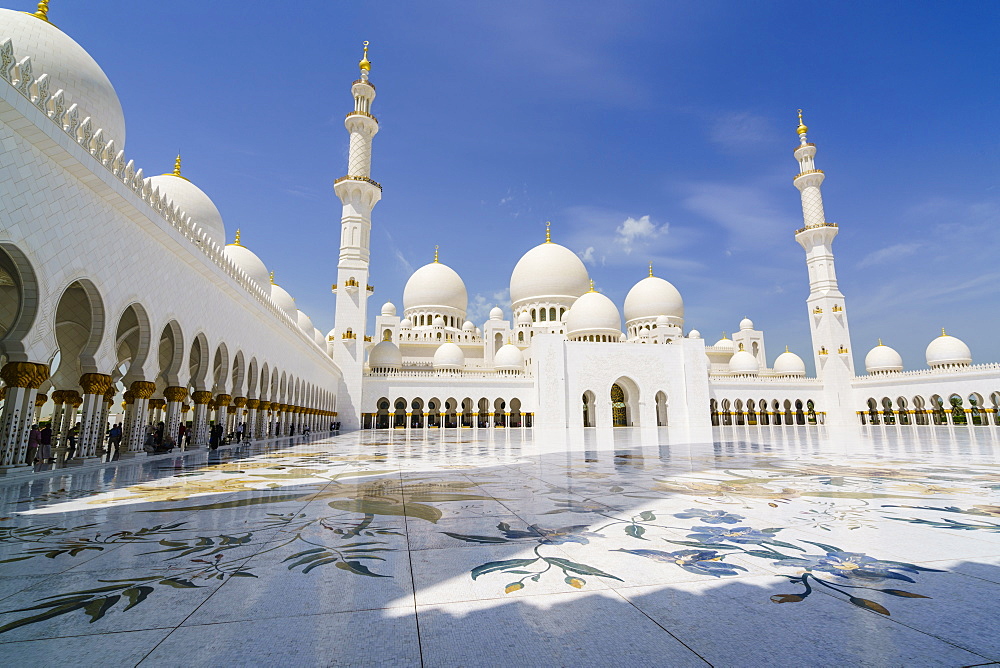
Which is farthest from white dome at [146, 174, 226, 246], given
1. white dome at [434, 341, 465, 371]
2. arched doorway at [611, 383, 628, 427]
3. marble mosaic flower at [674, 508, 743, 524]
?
arched doorway at [611, 383, 628, 427]

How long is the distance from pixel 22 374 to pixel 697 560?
24.3 feet

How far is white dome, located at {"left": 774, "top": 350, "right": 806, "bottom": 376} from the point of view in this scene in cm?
3491

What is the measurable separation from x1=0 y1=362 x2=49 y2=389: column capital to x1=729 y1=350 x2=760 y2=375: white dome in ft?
114

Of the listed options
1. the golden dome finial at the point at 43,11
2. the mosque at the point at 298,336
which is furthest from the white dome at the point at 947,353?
the golden dome finial at the point at 43,11

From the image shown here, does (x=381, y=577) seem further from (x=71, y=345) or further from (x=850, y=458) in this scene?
(x=71, y=345)

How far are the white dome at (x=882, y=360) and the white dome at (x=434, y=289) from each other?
2756 centimetres

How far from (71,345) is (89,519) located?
34.6 feet

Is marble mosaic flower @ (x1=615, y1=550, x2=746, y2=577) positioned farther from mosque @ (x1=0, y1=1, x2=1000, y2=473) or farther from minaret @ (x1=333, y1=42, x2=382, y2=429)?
minaret @ (x1=333, y1=42, x2=382, y2=429)

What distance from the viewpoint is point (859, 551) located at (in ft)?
8.21

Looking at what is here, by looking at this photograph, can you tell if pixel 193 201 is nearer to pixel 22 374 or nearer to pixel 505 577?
pixel 22 374

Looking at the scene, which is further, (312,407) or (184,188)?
(312,407)

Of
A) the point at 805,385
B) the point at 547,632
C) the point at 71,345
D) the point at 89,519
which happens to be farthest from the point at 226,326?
the point at 805,385

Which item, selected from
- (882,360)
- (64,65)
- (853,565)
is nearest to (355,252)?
(64,65)

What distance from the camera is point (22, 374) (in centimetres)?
588
